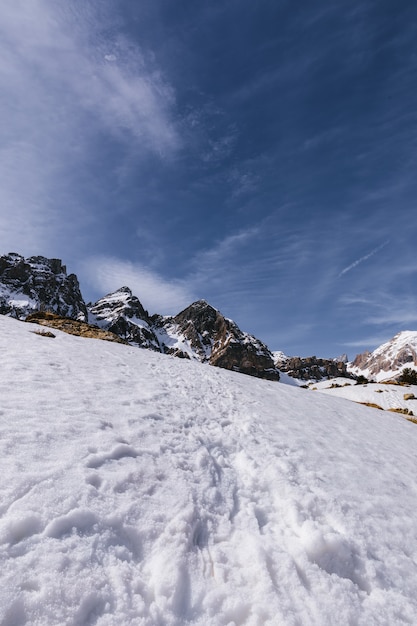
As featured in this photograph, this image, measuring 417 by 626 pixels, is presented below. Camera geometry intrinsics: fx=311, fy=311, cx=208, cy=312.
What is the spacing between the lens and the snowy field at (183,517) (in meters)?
3.70

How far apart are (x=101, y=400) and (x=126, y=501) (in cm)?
421

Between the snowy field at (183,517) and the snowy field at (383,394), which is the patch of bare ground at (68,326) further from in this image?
the snowy field at (383,394)

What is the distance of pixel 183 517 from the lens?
5.07 metres

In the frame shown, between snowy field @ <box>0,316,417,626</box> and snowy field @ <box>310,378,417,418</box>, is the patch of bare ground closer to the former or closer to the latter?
snowy field @ <box>0,316,417,626</box>

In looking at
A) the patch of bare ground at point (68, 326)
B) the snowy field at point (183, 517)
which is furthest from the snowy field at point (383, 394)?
the snowy field at point (183, 517)

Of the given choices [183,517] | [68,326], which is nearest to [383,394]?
[68,326]

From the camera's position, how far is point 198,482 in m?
6.25

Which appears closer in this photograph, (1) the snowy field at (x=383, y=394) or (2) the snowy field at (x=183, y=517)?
(2) the snowy field at (x=183, y=517)

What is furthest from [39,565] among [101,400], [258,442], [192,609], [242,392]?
[242,392]

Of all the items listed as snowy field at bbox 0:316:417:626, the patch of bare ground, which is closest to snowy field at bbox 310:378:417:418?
the patch of bare ground

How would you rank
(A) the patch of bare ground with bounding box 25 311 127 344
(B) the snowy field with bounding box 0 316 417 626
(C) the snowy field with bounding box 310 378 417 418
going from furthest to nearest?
(C) the snowy field with bounding box 310 378 417 418
(A) the patch of bare ground with bounding box 25 311 127 344
(B) the snowy field with bounding box 0 316 417 626

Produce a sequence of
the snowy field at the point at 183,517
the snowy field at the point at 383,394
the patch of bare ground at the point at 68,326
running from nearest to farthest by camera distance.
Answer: the snowy field at the point at 183,517 → the patch of bare ground at the point at 68,326 → the snowy field at the point at 383,394

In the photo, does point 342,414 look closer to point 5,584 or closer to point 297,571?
point 297,571

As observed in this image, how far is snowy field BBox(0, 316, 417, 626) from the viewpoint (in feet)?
12.1
